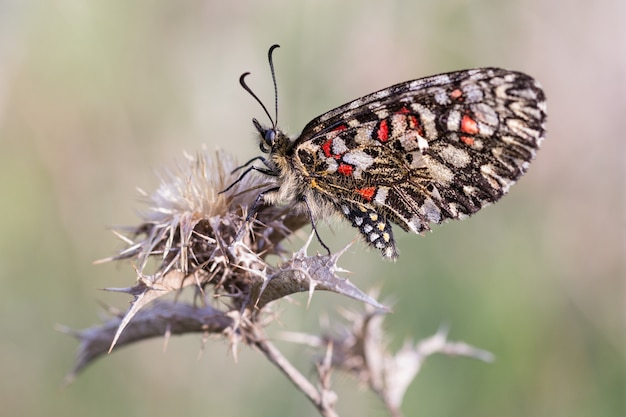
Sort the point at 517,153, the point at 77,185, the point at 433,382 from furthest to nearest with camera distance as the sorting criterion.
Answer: the point at 77,185, the point at 433,382, the point at 517,153

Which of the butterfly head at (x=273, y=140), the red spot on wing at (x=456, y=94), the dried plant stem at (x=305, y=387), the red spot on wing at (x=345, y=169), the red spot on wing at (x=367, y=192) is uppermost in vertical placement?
the red spot on wing at (x=456, y=94)

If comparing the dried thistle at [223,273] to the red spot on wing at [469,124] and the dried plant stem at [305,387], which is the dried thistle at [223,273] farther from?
the red spot on wing at [469,124]

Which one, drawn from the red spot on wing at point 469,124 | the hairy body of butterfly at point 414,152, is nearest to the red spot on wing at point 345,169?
the hairy body of butterfly at point 414,152

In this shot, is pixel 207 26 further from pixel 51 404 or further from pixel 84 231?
pixel 51 404

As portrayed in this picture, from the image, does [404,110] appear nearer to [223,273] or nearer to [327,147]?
[327,147]

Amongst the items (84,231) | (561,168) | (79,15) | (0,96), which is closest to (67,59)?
(79,15)

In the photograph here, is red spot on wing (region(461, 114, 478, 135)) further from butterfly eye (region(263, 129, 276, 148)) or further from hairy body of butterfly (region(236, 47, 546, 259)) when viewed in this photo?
butterfly eye (region(263, 129, 276, 148))

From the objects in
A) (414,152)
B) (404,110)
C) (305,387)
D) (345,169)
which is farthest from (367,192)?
(305,387)
